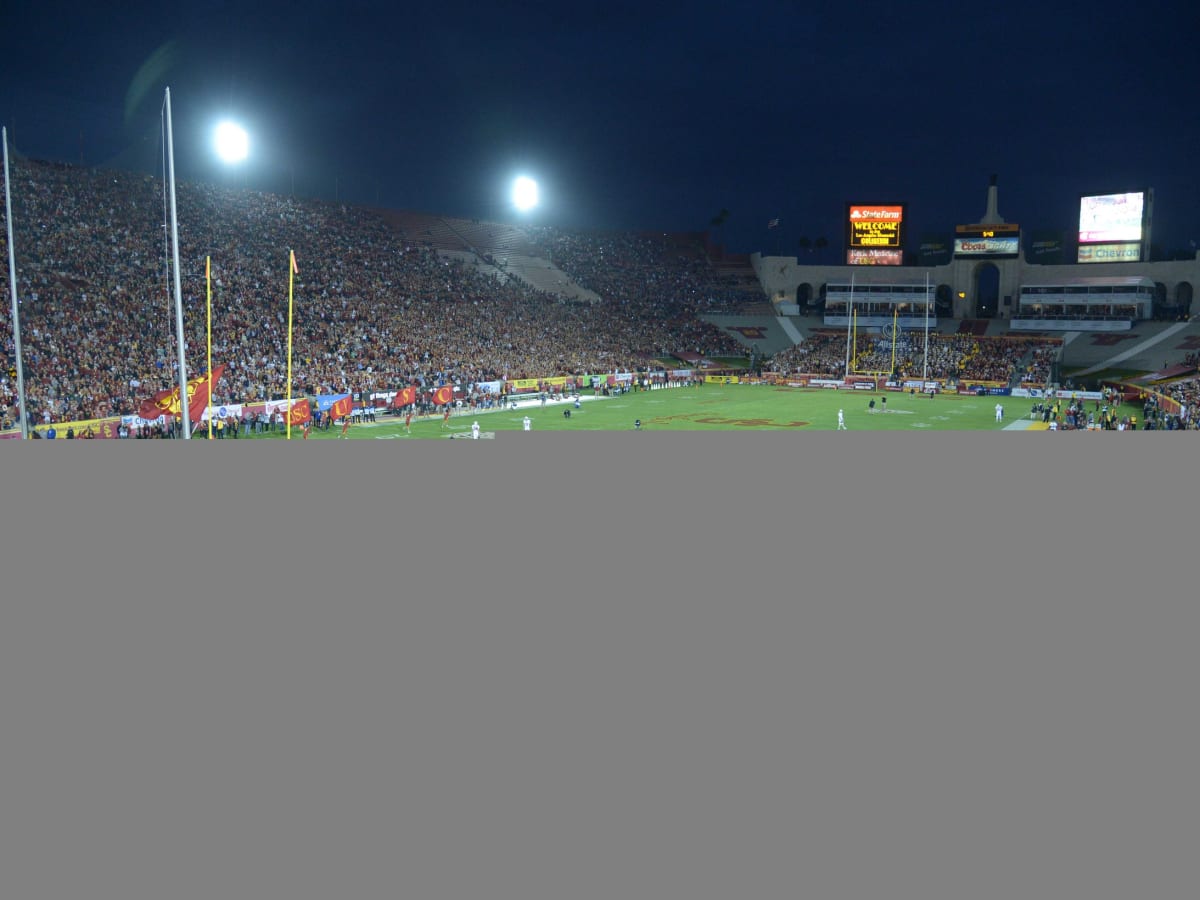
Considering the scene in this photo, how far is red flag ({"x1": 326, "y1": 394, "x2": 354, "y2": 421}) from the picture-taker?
118 ft

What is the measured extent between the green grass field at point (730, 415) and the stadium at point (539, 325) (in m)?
0.32

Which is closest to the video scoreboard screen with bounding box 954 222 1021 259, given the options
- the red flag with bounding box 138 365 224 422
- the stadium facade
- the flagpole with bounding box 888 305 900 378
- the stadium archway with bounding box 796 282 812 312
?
the stadium facade

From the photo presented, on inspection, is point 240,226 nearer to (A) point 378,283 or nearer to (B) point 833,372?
(A) point 378,283

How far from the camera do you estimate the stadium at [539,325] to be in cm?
3550

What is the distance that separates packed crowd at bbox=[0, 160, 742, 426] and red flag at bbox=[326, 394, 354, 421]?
2.91 metres

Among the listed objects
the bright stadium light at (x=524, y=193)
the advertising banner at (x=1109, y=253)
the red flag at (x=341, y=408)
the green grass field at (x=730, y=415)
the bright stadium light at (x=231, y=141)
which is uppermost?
the bright stadium light at (x=524, y=193)

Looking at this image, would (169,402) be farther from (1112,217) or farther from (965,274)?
(1112,217)

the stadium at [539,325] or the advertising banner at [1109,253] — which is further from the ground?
the advertising banner at [1109,253]

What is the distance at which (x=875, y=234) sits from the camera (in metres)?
80.7

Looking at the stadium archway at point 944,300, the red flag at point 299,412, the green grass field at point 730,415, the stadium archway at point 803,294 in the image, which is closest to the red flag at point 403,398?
the green grass field at point 730,415

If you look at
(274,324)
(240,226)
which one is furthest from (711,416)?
(240,226)

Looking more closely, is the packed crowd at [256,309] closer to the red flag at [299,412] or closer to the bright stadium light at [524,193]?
the red flag at [299,412]

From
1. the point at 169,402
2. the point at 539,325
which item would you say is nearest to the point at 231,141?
the point at 539,325

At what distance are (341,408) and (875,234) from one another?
61.3 m
